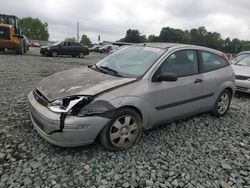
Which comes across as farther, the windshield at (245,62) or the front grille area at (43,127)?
the windshield at (245,62)

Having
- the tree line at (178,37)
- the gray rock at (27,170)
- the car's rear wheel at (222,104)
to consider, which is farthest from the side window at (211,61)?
the tree line at (178,37)

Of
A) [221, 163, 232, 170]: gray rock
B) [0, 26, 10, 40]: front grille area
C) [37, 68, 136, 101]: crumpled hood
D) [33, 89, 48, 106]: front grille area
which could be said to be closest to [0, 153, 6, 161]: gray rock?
[33, 89, 48, 106]: front grille area

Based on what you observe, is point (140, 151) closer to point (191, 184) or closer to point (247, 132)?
point (191, 184)

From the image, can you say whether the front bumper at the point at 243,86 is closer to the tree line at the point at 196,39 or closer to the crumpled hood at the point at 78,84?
the crumpled hood at the point at 78,84

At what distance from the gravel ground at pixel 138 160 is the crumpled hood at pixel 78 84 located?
2.56ft

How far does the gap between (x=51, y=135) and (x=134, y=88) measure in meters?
1.27

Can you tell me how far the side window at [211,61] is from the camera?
4.64 meters

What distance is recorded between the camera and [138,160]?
3.30 m

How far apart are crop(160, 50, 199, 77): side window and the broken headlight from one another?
138 centimetres

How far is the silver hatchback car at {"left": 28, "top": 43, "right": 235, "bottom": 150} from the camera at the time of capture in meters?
3.09

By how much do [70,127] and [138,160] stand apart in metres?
1.02

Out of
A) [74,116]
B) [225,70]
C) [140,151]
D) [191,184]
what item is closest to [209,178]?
[191,184]

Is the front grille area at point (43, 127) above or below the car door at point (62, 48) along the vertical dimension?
below

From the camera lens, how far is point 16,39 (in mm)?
17469
